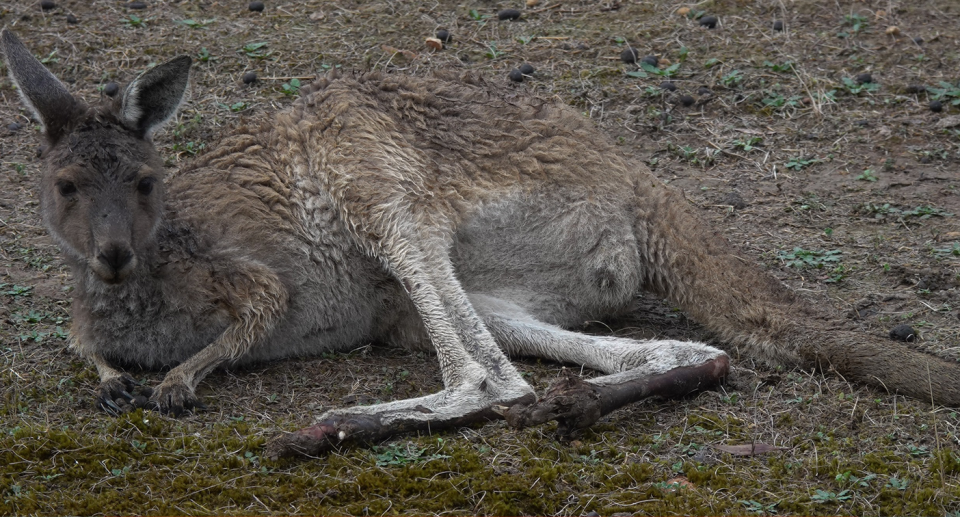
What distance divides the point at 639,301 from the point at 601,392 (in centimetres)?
154

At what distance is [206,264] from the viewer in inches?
189

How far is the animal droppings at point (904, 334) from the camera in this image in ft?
15.8

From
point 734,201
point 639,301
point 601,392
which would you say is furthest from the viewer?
point 734,201

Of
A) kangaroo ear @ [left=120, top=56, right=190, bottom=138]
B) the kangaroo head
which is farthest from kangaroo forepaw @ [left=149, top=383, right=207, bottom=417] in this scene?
kangaroo ear @ [left=120, top=56, right=190, bottom=138]

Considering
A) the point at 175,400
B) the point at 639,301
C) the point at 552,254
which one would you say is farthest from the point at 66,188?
the point at 639,301

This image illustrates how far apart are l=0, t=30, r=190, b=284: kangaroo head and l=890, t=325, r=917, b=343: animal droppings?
3.60 m

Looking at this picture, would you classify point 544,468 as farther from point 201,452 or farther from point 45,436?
point 45,436

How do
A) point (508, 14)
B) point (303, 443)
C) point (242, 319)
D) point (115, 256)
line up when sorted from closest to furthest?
point (303, 443)
point (115, 256)
point (242, 319)
point (508, 14)

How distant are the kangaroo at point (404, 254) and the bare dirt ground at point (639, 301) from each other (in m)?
0.15

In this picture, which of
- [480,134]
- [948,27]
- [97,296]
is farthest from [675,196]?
[948,27]

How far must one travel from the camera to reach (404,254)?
4828 mm

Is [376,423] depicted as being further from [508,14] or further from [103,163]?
[508,14]

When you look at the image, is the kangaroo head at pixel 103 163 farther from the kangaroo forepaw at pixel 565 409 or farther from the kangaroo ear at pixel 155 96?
the kangaroo forepaw at pixel 565 409

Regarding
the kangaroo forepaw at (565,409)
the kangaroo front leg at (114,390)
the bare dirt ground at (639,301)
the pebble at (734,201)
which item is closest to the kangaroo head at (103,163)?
the kangaroo front leg at (114,390)
